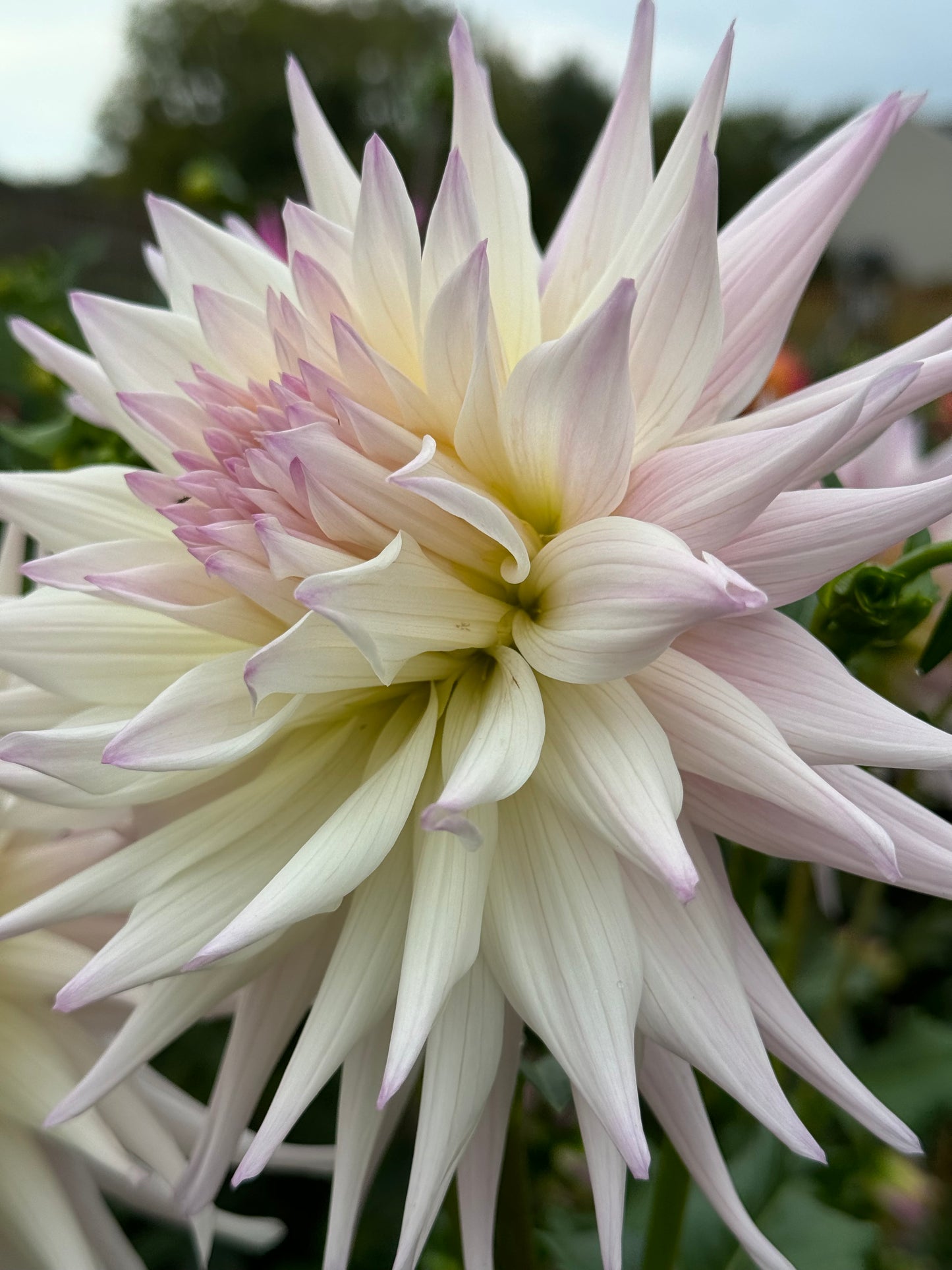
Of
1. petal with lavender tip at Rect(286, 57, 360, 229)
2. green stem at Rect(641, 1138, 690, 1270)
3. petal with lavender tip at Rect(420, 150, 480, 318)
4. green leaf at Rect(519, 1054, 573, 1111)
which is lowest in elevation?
green stem at Rect(641, 1138, 690, 1270)

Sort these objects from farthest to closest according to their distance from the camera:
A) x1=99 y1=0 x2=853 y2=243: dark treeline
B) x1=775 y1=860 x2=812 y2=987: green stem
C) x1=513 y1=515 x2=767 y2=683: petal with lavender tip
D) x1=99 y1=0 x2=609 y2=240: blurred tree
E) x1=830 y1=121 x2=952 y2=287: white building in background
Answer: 1. x1=99 y1=0 x2=609 y2=240: blurred tree
2. x1=99 y1=0 x2=853 y2=243: dark treeline
3. x1=830 y1=121 x2=952 y2=287: white building in background
4. x1=775 y1=860 x2=812 y2=987: green stem
5. x1=513 y1=515 x2=767 y2=683: petal with lavender tip

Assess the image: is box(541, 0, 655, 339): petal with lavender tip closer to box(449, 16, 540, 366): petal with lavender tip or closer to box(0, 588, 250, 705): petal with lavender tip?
box(449, 16, 540, 366): petal with lavender tip

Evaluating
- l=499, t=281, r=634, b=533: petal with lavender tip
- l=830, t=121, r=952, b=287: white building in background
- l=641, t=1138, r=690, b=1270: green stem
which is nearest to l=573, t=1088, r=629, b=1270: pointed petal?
l=641, t=1138, r=690, b=1270: green stem

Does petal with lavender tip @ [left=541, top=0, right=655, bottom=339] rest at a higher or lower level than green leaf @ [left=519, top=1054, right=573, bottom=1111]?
higher

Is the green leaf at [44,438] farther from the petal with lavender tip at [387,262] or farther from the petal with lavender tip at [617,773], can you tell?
the petal with lavender tip at [617,773]

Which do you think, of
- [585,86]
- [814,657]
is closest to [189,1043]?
[814,657]

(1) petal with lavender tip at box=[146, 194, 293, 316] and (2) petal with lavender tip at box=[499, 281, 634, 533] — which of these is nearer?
(2) petal with lavender tip at box=[499, 281, 634, 533]

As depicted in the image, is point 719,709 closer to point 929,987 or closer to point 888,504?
point 888,504

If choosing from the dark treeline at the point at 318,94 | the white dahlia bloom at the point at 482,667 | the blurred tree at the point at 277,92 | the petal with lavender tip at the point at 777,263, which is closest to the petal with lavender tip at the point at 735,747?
the white dahlia bloom at the point at 482,667
